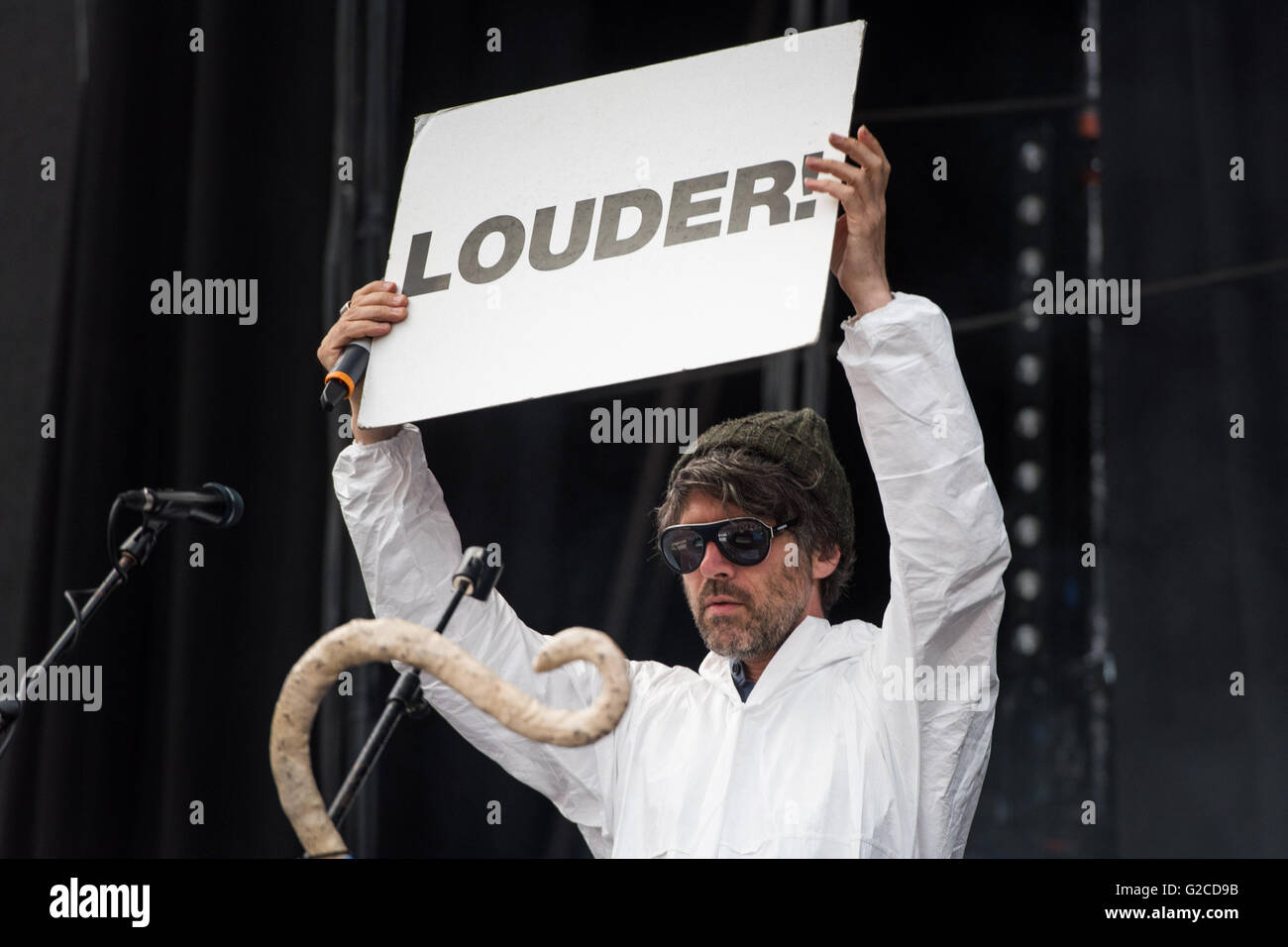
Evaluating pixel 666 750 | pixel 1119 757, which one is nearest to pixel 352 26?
pixel 666 750

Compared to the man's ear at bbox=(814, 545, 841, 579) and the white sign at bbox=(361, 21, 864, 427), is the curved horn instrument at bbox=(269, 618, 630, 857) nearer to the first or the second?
the white sign at bbox=(361, 21, 864, 427)

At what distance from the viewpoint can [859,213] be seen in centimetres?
137

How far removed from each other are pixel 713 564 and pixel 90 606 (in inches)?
27.6

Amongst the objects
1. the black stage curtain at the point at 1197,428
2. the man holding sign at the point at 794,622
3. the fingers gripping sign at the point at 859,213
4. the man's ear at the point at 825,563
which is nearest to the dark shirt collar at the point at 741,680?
the man holding sign at the point at 794,622

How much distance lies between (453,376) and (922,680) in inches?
24.9

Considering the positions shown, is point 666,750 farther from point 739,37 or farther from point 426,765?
point 739,37

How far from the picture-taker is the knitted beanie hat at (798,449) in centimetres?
182

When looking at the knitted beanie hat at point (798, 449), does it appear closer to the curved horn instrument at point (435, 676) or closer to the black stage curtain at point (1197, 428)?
the black stage curtain at point (1197, 428)

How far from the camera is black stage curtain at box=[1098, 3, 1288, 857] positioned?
2.17 meters

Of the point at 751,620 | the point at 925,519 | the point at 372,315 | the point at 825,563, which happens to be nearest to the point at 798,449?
the point at 825,563

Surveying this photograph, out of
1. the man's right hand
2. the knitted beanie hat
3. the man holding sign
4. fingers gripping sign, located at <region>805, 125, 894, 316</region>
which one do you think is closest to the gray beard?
the man holding sign

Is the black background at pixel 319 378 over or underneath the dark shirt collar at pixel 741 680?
over

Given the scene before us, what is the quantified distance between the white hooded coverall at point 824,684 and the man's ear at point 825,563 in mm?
69

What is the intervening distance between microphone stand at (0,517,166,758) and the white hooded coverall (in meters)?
0.28
